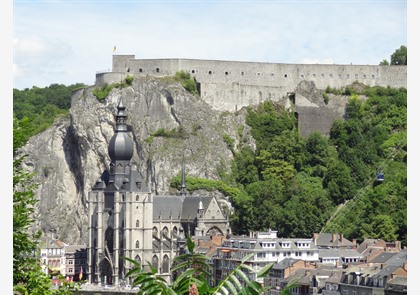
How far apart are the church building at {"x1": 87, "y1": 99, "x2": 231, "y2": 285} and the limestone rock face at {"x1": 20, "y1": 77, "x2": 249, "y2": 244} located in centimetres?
169

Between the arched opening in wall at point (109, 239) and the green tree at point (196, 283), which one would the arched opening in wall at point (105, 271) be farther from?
the green tree at point (196, 283)

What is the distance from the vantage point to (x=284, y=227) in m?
77.4

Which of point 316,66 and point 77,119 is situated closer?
point 77,119

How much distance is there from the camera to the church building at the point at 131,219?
77.4m

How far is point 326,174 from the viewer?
82.0 m

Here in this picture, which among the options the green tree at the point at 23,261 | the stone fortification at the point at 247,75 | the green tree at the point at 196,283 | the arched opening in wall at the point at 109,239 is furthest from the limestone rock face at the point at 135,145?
the green tree at the point at 196,283

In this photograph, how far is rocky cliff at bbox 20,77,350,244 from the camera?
83625 millimetres

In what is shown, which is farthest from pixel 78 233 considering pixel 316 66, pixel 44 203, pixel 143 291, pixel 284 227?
pixel 143 291

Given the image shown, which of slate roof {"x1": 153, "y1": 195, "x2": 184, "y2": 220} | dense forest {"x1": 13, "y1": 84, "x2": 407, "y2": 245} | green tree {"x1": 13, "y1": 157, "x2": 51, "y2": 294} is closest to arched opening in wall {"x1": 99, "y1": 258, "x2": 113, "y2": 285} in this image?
slate roof {"x1": 153, "y1": 195, "x2": 184, "y2": 220}

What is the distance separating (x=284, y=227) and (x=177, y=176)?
9.54 m

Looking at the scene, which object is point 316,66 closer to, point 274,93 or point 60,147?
point 274,93

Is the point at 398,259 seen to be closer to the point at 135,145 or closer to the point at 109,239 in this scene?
the point at 109,239

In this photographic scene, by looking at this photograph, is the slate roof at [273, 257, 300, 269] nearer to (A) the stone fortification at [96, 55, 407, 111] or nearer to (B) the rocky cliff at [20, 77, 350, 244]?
(B) the rocky cliff at [20, 77, 350, 244]

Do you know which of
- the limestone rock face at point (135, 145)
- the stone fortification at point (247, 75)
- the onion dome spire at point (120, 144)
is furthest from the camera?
the stone fortification at point (247, 75)
